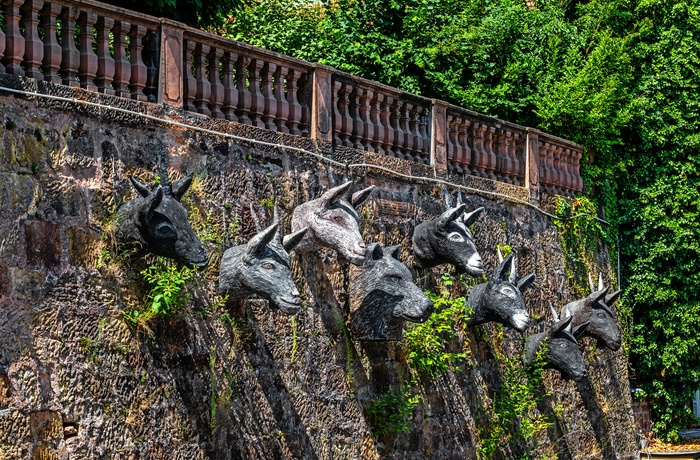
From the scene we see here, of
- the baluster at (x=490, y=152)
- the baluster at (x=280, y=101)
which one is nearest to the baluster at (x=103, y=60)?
the baluster at (x=280, y=101)

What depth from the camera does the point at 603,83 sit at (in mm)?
16578

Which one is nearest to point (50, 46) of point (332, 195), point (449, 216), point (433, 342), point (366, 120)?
point (332, 195)

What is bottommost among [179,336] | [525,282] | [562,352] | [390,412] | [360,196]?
[390,412]

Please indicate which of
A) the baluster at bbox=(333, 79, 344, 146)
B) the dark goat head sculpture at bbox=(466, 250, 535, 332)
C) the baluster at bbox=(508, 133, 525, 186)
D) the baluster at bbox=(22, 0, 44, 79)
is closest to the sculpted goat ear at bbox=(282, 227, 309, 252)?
the baluster at bbox=(333, 79, 344, 146)

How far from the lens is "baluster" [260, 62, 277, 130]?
35.4ft

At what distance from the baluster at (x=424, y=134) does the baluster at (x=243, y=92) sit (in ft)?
9.99

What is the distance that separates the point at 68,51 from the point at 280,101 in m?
2.64

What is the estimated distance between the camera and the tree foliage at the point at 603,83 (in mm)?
16281

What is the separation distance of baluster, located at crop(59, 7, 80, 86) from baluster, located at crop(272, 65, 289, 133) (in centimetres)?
256

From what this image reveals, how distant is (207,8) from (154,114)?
15.8ft

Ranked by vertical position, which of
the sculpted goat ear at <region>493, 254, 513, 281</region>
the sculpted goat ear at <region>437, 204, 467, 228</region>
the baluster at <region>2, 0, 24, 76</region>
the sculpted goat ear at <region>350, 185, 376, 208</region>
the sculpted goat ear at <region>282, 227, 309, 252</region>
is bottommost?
the sculpted goat ear at <region>493, 254, 513, 281</region>

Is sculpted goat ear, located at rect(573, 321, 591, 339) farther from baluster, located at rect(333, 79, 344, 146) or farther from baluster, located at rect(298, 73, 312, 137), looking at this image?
baluster, located at rect(298, 73, 312, 137)

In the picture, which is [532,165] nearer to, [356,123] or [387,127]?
[387,127]

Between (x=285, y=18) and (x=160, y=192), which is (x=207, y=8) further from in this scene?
(x=160, y=192)
